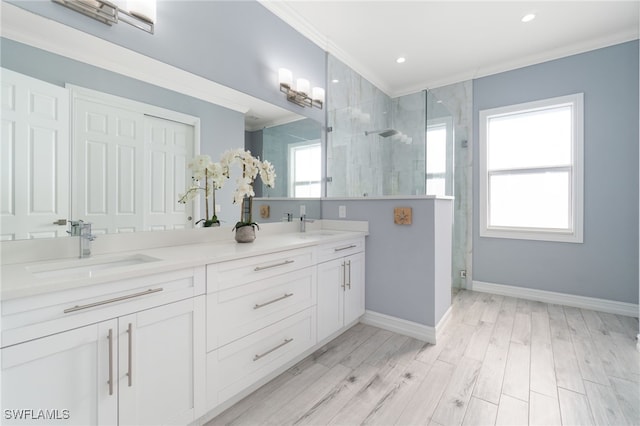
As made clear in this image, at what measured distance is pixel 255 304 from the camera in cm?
152

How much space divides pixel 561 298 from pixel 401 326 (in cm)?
210

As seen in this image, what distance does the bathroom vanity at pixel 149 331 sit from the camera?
858 millimetres

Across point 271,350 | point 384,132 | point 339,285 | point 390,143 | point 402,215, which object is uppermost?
point 384,132

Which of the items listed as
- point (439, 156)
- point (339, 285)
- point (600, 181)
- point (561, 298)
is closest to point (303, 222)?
point (339, 285)

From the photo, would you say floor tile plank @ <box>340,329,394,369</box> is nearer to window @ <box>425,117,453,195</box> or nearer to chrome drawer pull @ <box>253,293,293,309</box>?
chrome drawer pull @ <box>253,293,293,309</box>

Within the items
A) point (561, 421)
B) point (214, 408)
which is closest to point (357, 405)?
point (214, 408)

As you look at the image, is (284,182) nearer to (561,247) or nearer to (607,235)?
(561,247)

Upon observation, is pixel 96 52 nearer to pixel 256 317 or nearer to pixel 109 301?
pixel 109 301

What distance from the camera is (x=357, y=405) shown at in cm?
151

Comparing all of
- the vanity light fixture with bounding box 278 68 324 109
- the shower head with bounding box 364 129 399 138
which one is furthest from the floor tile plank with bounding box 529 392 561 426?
the vanity light fixture with bounding box 278 68 324 109

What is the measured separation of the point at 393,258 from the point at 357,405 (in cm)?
119

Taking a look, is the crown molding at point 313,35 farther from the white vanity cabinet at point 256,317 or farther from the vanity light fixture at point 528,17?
the white vanity cabinet at point 256,317

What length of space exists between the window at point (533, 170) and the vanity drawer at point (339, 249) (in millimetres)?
2039

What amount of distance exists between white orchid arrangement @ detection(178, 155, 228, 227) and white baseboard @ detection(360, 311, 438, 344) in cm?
165
